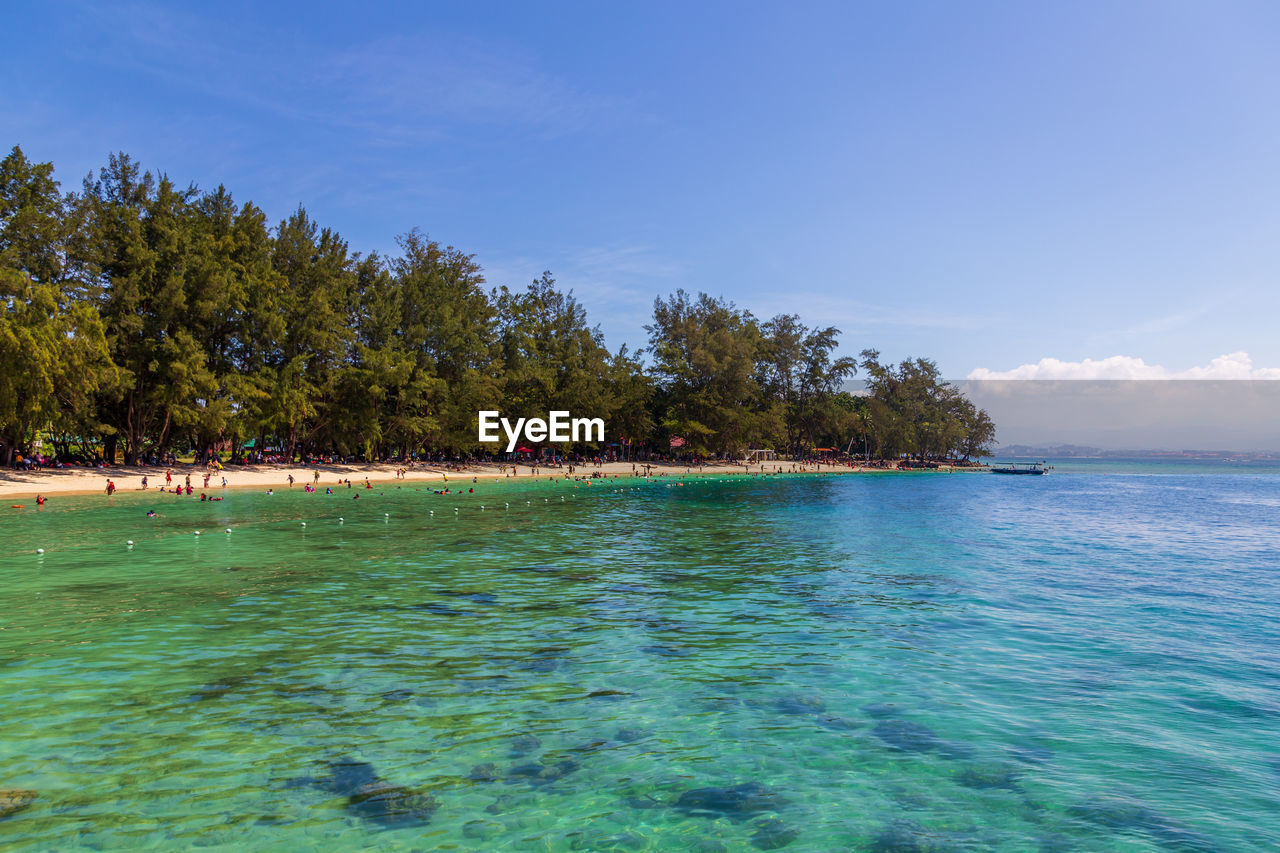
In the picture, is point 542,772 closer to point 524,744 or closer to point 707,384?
point 524,744

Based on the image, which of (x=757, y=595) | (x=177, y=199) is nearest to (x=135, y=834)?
(x=757, y=595)

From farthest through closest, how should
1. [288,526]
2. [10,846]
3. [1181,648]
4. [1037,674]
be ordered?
[288,526], [1181,648], [1037,674], [10,846]

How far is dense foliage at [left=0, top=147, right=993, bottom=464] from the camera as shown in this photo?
48.9 m

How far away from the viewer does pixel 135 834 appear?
7648 mm

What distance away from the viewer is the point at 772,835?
315 inches

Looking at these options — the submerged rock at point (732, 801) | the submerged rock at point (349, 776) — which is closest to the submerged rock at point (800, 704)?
the submerged rock at point (732, 801)

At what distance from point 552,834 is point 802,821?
2.92 metres

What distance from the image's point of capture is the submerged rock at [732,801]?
845cm

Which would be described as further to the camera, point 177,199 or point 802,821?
point 177,199

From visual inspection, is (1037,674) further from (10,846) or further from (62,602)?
(62,602)

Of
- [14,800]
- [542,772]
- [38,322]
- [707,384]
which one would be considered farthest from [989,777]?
[707,384]

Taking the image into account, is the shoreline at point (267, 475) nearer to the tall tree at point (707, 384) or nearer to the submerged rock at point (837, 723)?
the tall tree at point (707, 384)

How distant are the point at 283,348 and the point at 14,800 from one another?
212 feet

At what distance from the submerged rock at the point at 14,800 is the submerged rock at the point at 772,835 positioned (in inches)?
329
